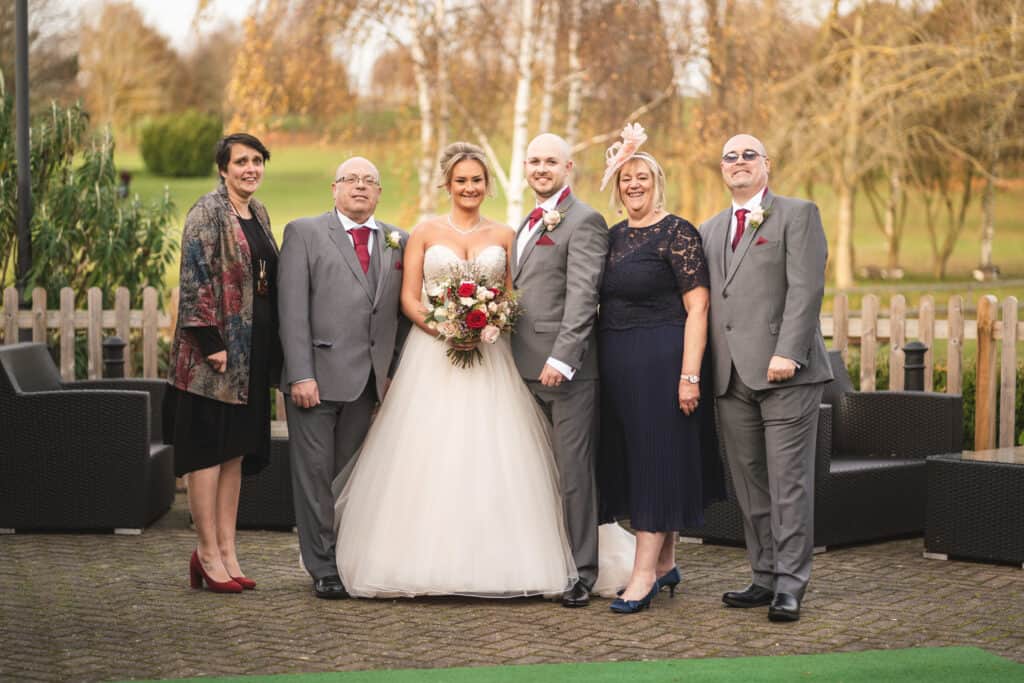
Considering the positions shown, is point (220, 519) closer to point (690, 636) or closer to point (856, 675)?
point (690, 636)

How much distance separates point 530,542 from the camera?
243 inches

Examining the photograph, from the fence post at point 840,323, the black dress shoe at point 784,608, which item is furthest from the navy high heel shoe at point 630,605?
the fence post at point 840,323

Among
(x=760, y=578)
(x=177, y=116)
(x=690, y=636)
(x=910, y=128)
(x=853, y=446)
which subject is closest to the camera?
(x=690, y=636)

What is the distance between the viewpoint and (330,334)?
6312 mm

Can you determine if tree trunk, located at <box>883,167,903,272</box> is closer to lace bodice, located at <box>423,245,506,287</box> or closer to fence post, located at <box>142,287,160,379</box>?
fence post, located at <box>142,287,160,379</box>

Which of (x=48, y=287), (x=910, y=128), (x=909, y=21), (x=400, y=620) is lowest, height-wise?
(x=400, y=620)

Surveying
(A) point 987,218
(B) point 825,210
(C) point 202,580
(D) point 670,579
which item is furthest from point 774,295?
(B) point 825,210

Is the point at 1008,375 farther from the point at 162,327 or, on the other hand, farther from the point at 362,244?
the point at 162,327

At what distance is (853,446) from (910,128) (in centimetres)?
1601

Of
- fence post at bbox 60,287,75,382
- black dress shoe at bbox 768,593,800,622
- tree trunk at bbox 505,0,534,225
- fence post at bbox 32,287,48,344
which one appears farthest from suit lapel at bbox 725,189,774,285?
tree trunk at bbox 505,0,534,225

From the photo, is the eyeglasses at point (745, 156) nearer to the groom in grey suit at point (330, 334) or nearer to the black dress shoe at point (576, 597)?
the groom in grey suit at point (330, 334)

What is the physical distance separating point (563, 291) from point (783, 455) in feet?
3.95

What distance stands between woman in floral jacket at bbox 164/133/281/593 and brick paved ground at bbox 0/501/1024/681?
0.36 metres

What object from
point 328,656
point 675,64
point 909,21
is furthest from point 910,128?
point 328,656
